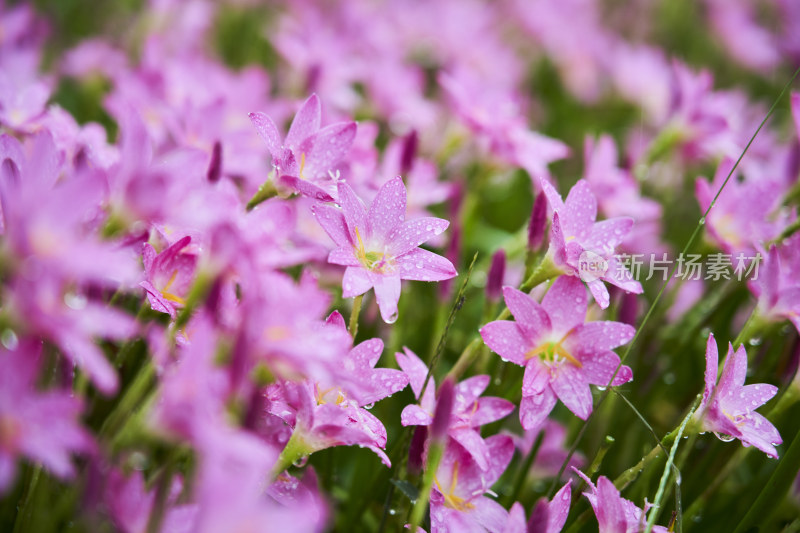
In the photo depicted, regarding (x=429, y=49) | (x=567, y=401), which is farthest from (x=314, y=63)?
(x=567, y=401)

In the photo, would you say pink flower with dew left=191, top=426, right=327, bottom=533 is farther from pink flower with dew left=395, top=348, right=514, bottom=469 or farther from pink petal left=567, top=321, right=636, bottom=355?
pink petal left=567, top=321, right=636, bottom=355

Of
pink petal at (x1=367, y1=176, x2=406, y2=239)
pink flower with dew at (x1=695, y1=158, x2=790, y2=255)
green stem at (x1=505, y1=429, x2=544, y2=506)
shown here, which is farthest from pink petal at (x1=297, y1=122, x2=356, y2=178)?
pink flower with dew at (x1=695, y1=158, x2=790, y2=255)

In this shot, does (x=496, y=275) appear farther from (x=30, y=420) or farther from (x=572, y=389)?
(x=30, y=420)

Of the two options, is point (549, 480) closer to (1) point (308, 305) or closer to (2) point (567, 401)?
(2) point (567, 401)

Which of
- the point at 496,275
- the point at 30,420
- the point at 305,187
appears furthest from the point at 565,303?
the point at 30,420

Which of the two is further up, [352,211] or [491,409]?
[352,211]

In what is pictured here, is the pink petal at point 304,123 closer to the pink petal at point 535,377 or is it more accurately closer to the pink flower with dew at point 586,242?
the pink flower with dew at point 586,242
